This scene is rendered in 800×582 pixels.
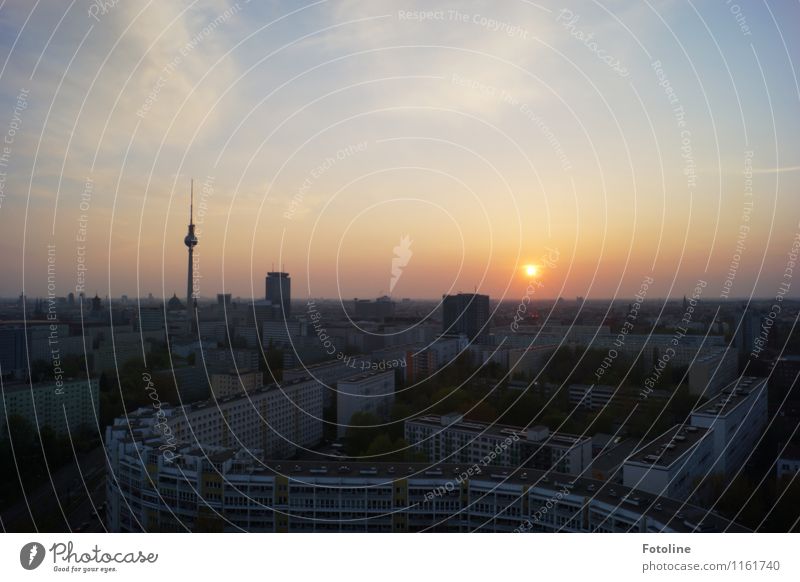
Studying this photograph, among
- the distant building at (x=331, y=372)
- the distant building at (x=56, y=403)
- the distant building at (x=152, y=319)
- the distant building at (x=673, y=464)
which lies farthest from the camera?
the distant building at (x=152, y=319)

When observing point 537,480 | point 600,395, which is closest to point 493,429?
point 537,480

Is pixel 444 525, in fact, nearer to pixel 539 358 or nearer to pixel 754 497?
pixel 754 497

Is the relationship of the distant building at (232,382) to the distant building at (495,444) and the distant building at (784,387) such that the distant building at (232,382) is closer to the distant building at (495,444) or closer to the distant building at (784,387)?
the distant building at (495,444)

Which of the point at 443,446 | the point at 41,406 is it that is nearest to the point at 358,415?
the point at 443,446

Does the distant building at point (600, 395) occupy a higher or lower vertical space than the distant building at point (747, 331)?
lower

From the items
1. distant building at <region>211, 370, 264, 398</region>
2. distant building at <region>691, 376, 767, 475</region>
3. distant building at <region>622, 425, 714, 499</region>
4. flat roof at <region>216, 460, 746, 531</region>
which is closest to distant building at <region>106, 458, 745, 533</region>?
flat roof at <region>216, 460, 746, 531</region>

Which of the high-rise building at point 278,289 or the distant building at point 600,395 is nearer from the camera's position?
the distant building at point 600,395

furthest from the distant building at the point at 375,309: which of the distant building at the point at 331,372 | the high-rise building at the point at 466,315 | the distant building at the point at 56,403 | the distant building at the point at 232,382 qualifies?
the distant building at the point at 56,403

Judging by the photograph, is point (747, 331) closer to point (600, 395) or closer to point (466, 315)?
point (600, 395)
